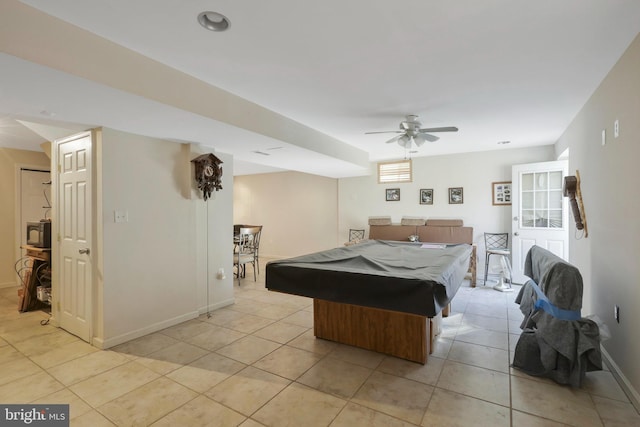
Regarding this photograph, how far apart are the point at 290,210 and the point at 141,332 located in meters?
5.27

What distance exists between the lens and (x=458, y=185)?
6125mm

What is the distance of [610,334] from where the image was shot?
2.46 m

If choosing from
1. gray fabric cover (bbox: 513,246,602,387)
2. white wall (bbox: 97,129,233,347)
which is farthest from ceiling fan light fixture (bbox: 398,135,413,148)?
white wall (bbox: 97,129,233,347)

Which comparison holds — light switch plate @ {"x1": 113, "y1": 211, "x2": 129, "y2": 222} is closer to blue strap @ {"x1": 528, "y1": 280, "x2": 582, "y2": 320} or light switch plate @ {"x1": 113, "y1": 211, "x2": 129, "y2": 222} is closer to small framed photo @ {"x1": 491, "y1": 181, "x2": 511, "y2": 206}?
blue strap @ {"x1": 528, "y1": 280, "x2": 582, "y2": 320}

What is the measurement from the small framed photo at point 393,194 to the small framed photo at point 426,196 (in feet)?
1.64

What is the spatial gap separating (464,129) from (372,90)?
2.06 meters

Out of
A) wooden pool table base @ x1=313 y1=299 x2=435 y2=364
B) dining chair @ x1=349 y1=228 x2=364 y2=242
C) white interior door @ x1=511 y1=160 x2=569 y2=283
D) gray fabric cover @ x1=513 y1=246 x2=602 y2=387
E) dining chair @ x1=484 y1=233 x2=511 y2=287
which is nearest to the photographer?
gray fabric cover @ x1=513 y1=246 x2=602 y2=387

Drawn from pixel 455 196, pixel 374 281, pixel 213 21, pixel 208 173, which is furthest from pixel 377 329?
pixel 455 196

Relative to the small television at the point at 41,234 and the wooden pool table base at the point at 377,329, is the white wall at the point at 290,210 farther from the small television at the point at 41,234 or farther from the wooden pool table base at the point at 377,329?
the small television at the point at 41,234

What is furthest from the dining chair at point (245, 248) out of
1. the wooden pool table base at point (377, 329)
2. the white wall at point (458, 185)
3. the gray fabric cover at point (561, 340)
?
the gray fabric cover at point (561, 340)

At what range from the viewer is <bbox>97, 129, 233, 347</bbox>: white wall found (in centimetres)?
304

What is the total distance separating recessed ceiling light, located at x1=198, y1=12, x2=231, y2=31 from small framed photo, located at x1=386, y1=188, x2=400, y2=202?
534 centimetres

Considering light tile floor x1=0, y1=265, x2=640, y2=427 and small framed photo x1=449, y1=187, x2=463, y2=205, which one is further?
small framed photo x1=449, y1=187, x2=463, y2=205

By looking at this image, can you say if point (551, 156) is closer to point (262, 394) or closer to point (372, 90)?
point (372, 90)
